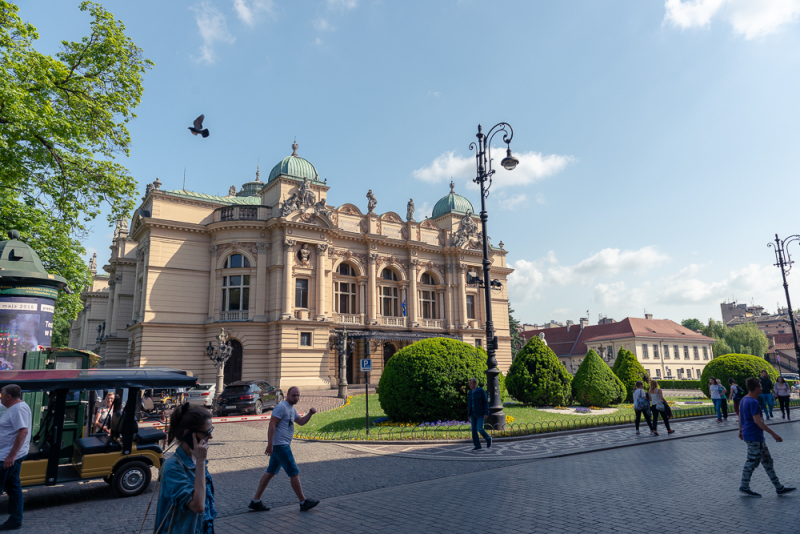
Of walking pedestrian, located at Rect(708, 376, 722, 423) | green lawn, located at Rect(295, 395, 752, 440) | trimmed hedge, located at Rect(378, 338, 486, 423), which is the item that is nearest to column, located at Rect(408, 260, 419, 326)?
green lawn, located at Rect(295, 395, 752, 440)

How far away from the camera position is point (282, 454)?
23.5 ft

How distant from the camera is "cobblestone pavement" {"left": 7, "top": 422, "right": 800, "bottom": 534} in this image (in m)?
6.46

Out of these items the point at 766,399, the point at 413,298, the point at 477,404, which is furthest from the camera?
the point at 413,298

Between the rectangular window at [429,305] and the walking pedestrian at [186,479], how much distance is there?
41843 millimetres

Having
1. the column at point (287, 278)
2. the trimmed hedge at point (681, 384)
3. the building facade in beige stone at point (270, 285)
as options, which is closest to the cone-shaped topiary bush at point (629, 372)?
the building facade in beige stone at point (270, 285)

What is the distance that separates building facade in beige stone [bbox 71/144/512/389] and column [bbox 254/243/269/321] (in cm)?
7

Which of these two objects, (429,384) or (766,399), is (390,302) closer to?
(429,384)

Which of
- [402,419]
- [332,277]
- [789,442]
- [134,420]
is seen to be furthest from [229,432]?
[332,277]

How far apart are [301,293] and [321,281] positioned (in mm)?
1766

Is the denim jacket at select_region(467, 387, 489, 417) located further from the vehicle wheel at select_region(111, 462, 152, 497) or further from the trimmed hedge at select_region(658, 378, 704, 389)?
the trimmed hedge at select_region(658, 378, 704, 389)

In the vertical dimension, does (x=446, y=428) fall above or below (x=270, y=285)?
below

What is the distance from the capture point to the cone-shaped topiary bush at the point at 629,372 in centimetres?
2434

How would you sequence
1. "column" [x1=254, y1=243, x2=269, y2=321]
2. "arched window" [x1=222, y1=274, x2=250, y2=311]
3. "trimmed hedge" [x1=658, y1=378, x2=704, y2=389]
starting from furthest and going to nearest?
"trimmed hedge" [x1=658, y1=378, x2=704, y2=389] < "arched window" [x1=222, y1=274, x2=250, y2=311] < "column" [x1=254, y1=243, x2=269, y2=321]

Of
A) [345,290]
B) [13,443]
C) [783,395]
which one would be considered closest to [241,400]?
[13,443]
